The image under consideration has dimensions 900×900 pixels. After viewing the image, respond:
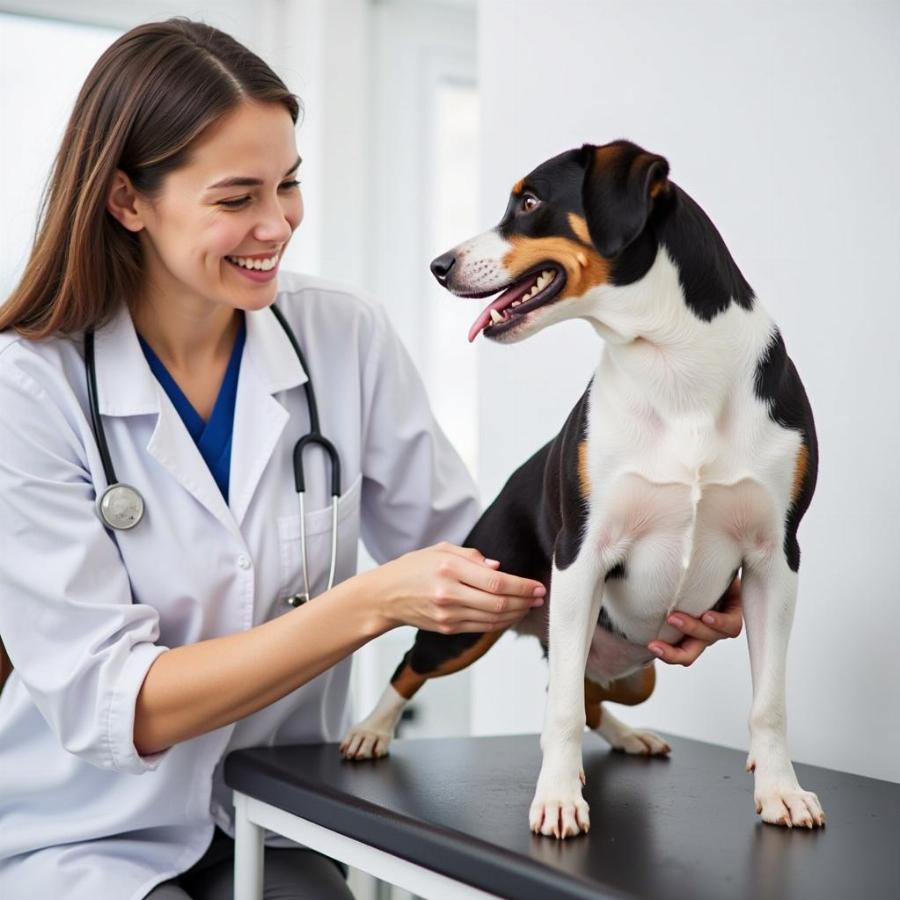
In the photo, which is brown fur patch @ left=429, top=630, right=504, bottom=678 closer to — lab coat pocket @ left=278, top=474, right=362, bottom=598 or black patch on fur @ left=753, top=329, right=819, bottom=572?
lab coat pocket @ left=278, top=474, right=362, bottom=598

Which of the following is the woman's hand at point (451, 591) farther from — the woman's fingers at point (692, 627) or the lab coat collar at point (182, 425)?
the lab coat collar at point (182, 425)

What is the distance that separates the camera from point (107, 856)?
4.45ft

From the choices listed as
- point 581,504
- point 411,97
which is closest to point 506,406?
point 581,504

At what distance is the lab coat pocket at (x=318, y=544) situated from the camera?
4.85ft

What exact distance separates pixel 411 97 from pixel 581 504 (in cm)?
249

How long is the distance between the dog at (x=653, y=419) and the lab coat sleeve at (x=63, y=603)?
48 centimetres

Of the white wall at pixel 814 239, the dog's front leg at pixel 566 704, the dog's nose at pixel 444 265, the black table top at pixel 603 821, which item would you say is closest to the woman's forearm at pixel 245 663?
the black table top at pixel 603 821

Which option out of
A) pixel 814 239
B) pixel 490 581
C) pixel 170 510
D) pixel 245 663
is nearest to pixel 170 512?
pixel 170 510

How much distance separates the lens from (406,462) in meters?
1.66

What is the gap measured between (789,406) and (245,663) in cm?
63

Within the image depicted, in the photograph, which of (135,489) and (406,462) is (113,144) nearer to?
(135,489)

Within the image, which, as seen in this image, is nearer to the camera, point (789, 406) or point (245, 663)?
point (789, 406)

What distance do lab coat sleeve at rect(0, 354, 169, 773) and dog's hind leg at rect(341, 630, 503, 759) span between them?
0.75 ft

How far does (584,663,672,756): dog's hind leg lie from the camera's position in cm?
145
